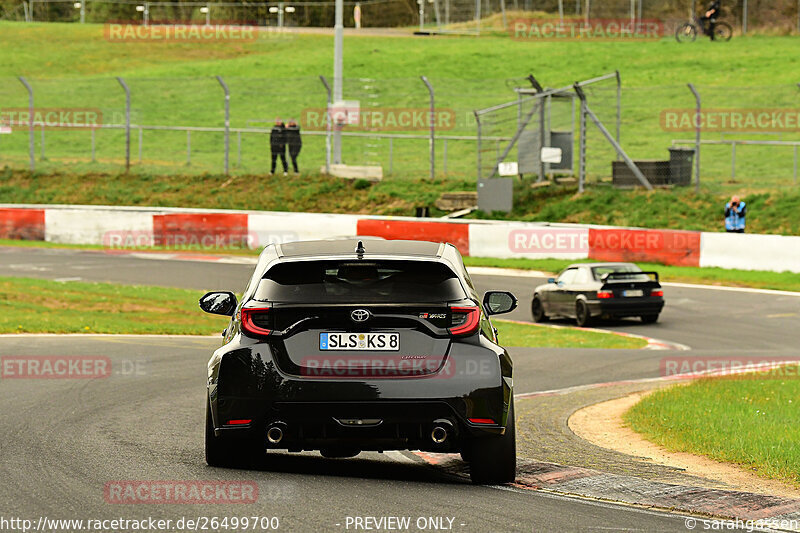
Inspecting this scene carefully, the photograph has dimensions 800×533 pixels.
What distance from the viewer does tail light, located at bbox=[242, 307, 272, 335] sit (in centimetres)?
762

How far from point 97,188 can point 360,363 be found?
3316cm

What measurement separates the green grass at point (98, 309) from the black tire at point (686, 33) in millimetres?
40478

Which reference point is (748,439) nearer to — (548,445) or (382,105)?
(548,445)

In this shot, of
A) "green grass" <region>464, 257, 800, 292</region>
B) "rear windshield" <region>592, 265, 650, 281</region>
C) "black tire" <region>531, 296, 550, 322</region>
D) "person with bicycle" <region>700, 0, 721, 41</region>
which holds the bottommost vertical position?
"black tire" <region>531, 296, 550, 322</region>

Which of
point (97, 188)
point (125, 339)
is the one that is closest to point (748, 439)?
point (125, 339)

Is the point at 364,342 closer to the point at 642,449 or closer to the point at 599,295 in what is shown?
the point at 642,449

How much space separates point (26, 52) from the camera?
70000 millimetres

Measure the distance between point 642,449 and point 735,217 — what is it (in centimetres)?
2042

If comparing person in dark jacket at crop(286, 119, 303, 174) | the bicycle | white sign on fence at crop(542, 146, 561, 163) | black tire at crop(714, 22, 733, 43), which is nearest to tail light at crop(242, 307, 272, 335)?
white sign on fence at crop(542, 146, 561, 163)

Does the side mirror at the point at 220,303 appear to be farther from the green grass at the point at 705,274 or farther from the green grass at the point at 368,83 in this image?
the green grass at the point at 368,83

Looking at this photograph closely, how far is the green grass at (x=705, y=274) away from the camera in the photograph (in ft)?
87.8

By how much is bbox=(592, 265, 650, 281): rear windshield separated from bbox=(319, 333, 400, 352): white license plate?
1520 centimetres

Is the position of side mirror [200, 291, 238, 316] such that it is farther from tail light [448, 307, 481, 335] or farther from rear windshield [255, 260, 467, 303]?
tail light [448, 307, 481, 335]

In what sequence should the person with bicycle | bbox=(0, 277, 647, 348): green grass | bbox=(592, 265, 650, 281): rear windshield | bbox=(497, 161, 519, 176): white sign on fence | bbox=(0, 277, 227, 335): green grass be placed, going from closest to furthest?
bbox=(0, 277, 227, 335): green grass
bbox=(0, 277, 647, 348): green grass
bbox=(592, 265, 650, 281): rear windshield
bbox=(497, 161, 519, 176): white sign on fence
the person with bicycle
